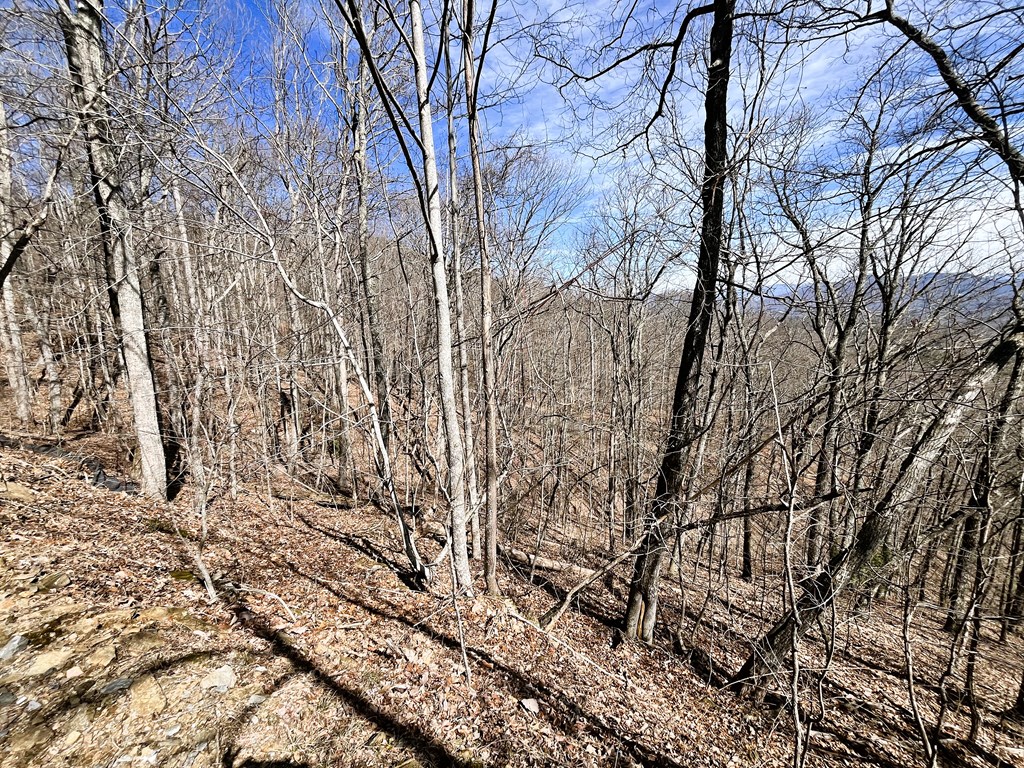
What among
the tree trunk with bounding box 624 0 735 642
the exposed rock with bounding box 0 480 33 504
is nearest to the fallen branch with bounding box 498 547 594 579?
the tree trunk with bounding box 624 0 735 642

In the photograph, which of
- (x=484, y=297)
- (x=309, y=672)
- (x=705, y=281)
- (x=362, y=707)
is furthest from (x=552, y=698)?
(x=705, y=281)

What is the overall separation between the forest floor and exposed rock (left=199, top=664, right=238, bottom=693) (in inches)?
0.5

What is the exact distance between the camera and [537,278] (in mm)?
9805

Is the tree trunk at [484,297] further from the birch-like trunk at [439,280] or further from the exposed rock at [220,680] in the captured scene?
the exposed rock at [220,680]

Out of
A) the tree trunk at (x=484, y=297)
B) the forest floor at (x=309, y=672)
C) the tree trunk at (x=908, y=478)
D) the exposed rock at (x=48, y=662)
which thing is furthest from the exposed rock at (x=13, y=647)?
the tree trunk at (x=908, y=478)

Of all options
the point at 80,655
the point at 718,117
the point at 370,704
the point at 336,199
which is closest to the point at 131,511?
the point at 80,655

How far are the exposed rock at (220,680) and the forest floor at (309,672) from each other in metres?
0.01

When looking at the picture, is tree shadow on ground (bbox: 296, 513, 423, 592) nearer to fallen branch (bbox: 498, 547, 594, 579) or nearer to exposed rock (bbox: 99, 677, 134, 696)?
fallen branch (bbox: 498, 547, 594, 579)

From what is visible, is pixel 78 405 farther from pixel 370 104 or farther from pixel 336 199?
pixel 370 104

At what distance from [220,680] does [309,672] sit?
0.58m

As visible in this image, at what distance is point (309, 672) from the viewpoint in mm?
3188

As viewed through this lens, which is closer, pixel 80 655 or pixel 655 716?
pixel 80 655

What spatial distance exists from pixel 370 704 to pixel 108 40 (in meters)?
8.63

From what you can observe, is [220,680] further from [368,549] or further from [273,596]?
[368,549]
